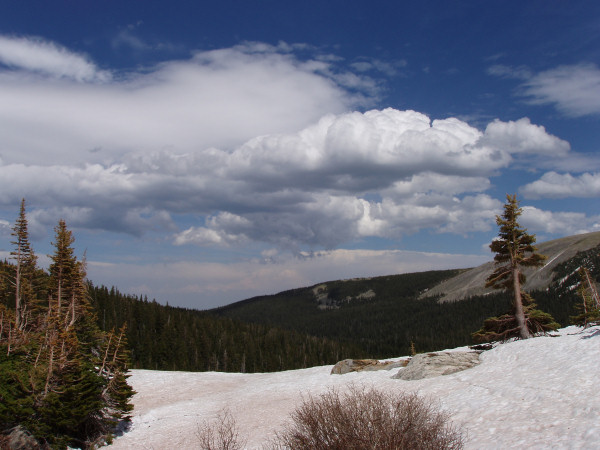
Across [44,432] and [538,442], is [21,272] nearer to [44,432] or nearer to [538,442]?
[44,432]

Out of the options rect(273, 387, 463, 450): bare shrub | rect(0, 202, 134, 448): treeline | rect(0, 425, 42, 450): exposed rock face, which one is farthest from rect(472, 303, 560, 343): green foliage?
rect(0, 425, 42, 450): exposed rock face

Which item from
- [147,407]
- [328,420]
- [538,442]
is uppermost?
[328,420]

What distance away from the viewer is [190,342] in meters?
107

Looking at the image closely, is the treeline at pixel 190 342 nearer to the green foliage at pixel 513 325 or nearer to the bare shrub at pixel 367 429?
the green foliage at pixel 513 325

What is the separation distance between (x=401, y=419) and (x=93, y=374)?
23.0m

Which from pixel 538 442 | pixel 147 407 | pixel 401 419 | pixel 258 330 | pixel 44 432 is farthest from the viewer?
pixel 258 330

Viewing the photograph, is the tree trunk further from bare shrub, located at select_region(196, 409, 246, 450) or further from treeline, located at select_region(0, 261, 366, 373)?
treeline, located at select_region(0, 261, 366, 373)

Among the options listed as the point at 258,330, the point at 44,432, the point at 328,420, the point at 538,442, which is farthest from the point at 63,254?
the point at 258,330

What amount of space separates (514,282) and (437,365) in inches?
395

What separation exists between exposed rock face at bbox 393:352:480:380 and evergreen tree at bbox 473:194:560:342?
333 cm

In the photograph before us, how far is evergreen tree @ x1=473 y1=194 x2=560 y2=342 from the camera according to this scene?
104ft

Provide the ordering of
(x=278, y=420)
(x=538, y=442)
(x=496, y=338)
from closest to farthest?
(x=538, y=442), (x=278, y=420), (x=496, y=338)

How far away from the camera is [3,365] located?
1034 inches

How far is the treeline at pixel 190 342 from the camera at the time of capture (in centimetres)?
9650
